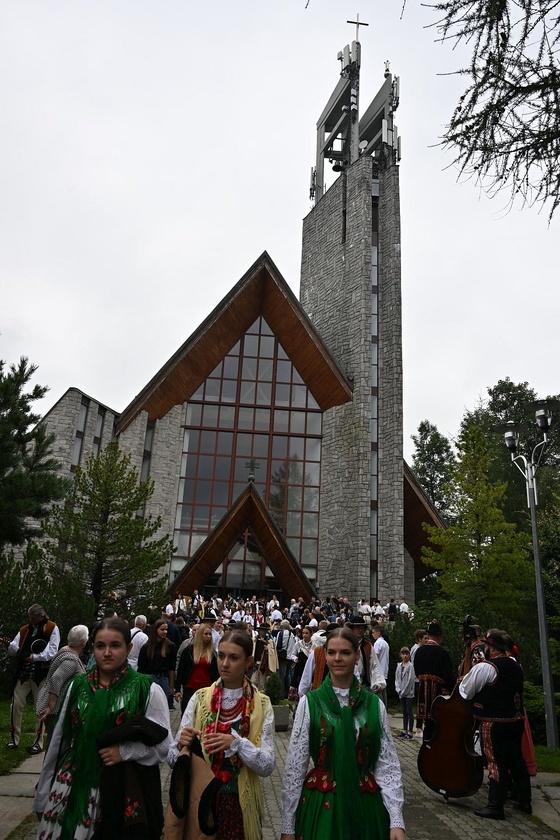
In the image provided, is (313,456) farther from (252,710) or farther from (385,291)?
(252,710)

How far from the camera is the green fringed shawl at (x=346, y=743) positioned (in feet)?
8.84

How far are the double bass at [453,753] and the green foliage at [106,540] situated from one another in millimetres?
11206

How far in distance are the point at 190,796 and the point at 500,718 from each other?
3.97 metres

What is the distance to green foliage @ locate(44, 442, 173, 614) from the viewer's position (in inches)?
641

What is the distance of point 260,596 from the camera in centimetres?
2570

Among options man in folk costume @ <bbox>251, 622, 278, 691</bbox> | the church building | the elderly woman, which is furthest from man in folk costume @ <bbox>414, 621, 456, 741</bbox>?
the church building

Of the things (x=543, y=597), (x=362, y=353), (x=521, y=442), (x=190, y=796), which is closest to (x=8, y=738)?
(x=190, y=796)

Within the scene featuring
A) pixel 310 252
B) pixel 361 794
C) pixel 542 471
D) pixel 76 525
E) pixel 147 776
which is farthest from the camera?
pixel 542 471

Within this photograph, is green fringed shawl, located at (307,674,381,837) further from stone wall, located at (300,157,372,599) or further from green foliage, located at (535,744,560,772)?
stone wall, located at (300,157,372,599)

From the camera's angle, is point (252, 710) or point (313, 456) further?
point (313, 456)

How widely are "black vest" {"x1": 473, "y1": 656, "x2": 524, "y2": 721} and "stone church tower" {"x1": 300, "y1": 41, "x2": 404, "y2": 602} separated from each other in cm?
1818

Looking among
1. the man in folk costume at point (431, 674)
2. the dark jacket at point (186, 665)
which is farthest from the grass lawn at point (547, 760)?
the dark jacket at point (186, 665)

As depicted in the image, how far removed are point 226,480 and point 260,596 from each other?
194 inches

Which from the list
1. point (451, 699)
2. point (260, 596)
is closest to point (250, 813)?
point (451, 699)
